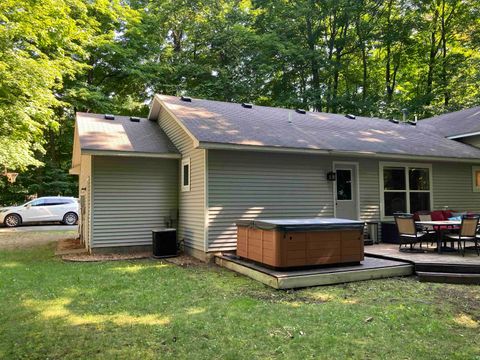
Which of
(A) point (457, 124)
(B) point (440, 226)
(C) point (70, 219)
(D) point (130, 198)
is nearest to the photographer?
(B) point (440, 226)

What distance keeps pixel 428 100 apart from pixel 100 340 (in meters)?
23.8

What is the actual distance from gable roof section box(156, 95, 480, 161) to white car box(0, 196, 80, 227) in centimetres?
1081

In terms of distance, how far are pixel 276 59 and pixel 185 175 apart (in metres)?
16.5

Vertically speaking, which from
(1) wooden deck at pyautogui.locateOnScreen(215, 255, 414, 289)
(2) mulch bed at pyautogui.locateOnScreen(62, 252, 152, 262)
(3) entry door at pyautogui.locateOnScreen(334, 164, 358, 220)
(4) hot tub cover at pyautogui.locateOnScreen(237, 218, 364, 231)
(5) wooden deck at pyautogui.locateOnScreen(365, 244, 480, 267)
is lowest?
(2) mulch bed at pyautogui.locateOnScreen(62, 252, 152, 262)

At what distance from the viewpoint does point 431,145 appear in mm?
11789

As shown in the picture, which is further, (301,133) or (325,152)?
(301,133)

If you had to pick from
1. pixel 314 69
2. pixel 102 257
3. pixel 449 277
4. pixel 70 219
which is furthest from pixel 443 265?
pixel 314 69

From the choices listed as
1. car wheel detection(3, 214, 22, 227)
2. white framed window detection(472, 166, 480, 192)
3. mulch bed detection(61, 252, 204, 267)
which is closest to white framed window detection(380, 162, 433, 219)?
white framed window detection(472, 166, 480, 192)

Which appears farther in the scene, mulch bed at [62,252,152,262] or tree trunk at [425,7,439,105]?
tree trunk at [425,7,439,105]

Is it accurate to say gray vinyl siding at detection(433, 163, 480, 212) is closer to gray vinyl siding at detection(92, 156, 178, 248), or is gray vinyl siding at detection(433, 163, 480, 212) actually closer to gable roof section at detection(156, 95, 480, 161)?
gable roof section at detection(156, 95, 480, 161)

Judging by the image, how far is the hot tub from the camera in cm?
645

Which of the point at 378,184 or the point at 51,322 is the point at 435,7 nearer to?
the point at 378,184

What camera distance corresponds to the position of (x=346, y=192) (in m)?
10.2

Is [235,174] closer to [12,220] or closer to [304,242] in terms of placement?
[304,242]
